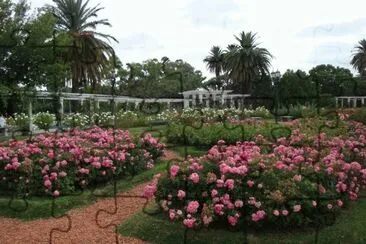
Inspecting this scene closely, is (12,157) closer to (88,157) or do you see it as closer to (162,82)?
(88,157)

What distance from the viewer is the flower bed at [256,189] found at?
637 centimetres

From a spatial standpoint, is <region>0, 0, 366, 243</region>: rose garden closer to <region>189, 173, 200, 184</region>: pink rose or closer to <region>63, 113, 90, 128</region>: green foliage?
<region>189, 173, 200, 184</region>: pink rose

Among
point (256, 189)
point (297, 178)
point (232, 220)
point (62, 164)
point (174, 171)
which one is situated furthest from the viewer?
point (62, 164)

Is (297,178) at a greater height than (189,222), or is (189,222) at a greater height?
(297,178)

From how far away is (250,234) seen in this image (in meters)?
6.41

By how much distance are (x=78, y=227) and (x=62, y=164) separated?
1743 mm

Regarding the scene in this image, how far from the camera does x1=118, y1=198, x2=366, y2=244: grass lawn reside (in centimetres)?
628

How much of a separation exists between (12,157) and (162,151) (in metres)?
3.47

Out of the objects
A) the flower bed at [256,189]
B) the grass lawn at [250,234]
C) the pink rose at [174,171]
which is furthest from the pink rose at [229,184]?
the pink rose at [174,171]

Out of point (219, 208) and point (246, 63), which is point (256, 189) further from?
point (246, 63)

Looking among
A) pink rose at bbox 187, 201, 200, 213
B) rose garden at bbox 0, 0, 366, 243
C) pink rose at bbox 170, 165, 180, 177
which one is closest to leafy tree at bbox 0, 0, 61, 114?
rose garden at bbox 0, 0, 366, 243

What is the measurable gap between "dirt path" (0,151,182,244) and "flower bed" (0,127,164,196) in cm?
64

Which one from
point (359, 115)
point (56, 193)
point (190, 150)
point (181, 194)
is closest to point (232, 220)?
point (181, 194)

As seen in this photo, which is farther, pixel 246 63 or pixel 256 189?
pixel 246 63
